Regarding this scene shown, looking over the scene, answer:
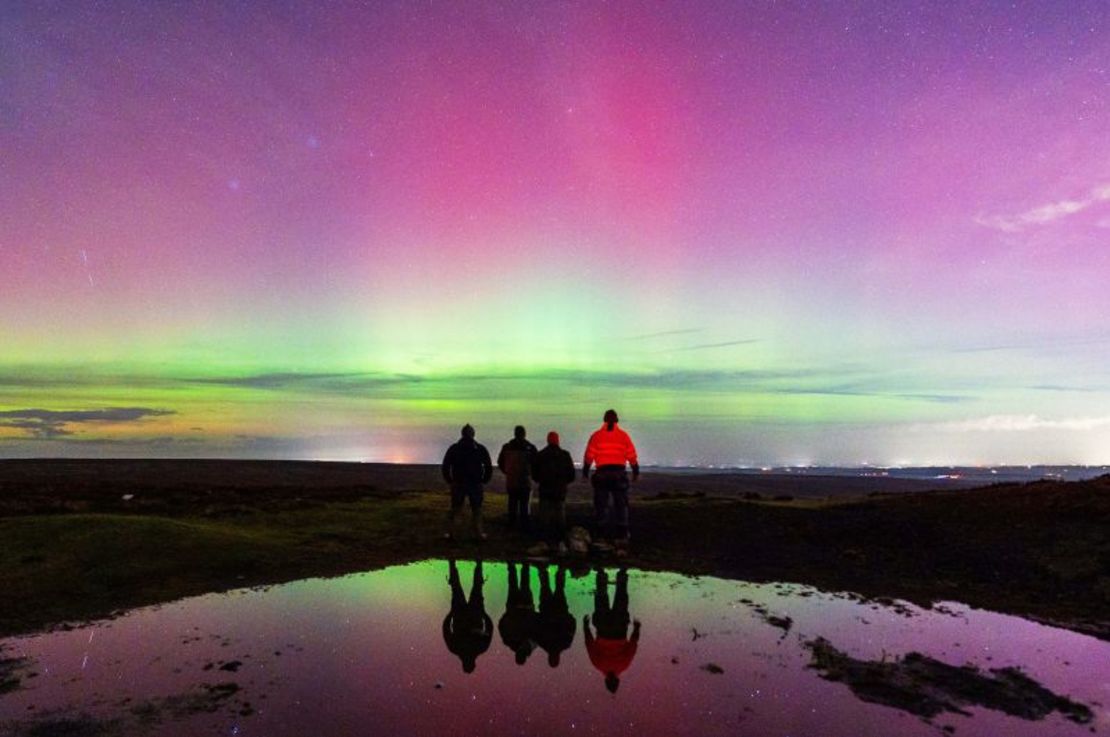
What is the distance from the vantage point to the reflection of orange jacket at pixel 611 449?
59.2 feet

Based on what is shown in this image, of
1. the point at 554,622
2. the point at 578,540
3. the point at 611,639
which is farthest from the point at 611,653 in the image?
the point at 578,540

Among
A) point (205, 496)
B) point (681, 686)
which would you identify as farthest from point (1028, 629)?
point (205, 496)

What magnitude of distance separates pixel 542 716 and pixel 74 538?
48.7 ft

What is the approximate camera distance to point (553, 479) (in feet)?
62.6

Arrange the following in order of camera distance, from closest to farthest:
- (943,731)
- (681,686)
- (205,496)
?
1. (943,731)
2. (681,686)
3. (205,496)

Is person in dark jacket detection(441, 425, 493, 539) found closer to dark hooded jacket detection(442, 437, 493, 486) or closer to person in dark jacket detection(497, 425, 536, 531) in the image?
dark hooded jacket detection(442, 437, 493, 486)

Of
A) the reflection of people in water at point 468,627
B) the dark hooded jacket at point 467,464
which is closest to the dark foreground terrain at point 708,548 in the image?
the dark hooded jacket at point 467,464

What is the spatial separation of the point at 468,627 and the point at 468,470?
7959 mm

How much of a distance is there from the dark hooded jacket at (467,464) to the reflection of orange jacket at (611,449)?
306cm

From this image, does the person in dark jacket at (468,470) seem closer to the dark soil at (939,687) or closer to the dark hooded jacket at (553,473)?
the dark hooded jacket at (553,473)

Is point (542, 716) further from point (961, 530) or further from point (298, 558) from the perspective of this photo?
point (961, 530)

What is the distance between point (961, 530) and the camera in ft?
58.6

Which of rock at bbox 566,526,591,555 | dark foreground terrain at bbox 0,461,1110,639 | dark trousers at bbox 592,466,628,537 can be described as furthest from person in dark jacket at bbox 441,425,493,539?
dark trousers at bbox 592,466,628,537

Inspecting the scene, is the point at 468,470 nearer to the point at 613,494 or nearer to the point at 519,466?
the point at 519,466
